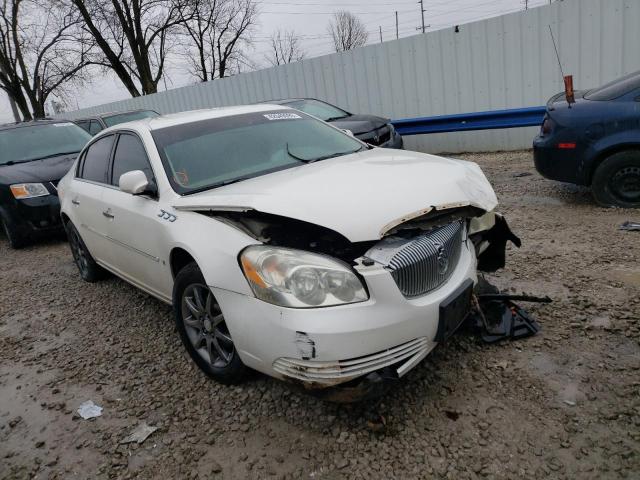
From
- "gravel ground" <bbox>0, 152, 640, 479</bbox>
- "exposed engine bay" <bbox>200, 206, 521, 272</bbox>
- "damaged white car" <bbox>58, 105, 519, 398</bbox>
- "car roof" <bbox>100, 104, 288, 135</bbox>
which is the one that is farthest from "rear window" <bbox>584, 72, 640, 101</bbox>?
"car roof" <bbox>100, 104, 288, 135</bbox>

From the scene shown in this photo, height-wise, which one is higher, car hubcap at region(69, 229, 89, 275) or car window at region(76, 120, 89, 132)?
car window at region(76, 120, 89, 132)

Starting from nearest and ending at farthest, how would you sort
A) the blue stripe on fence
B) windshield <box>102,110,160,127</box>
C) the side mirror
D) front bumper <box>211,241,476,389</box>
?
front bumper <box>211,241,476,389</box>, the side mirror, the blue stripe on fence, windshield <box>102,110,160,127</box>

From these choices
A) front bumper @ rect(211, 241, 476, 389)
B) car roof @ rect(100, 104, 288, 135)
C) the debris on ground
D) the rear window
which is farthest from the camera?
the rear window

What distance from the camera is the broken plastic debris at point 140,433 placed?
2.56 meters

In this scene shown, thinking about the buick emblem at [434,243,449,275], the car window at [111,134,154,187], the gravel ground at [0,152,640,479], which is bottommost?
the gravel ground at [0,152,640,479]

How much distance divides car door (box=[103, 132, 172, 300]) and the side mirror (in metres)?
0.09

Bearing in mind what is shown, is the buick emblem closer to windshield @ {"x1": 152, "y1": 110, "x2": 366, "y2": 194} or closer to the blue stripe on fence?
windshield @ {"x1": 152, "y1": 110, "x2": 366, "y2": 194}

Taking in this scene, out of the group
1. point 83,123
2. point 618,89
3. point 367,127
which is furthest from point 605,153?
point 83,123

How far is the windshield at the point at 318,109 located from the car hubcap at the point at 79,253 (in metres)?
4.89

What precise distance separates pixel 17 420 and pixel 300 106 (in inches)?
287

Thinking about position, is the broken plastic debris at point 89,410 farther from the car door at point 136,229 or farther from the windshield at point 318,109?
the windshield at point 318,109

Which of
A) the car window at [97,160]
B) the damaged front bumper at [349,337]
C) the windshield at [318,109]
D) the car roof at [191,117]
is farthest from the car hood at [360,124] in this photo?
the damaged front bumper at [349,337]

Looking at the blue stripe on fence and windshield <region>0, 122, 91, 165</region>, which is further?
the blue stripe on fence

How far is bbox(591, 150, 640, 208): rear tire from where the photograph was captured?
16.2 ft
